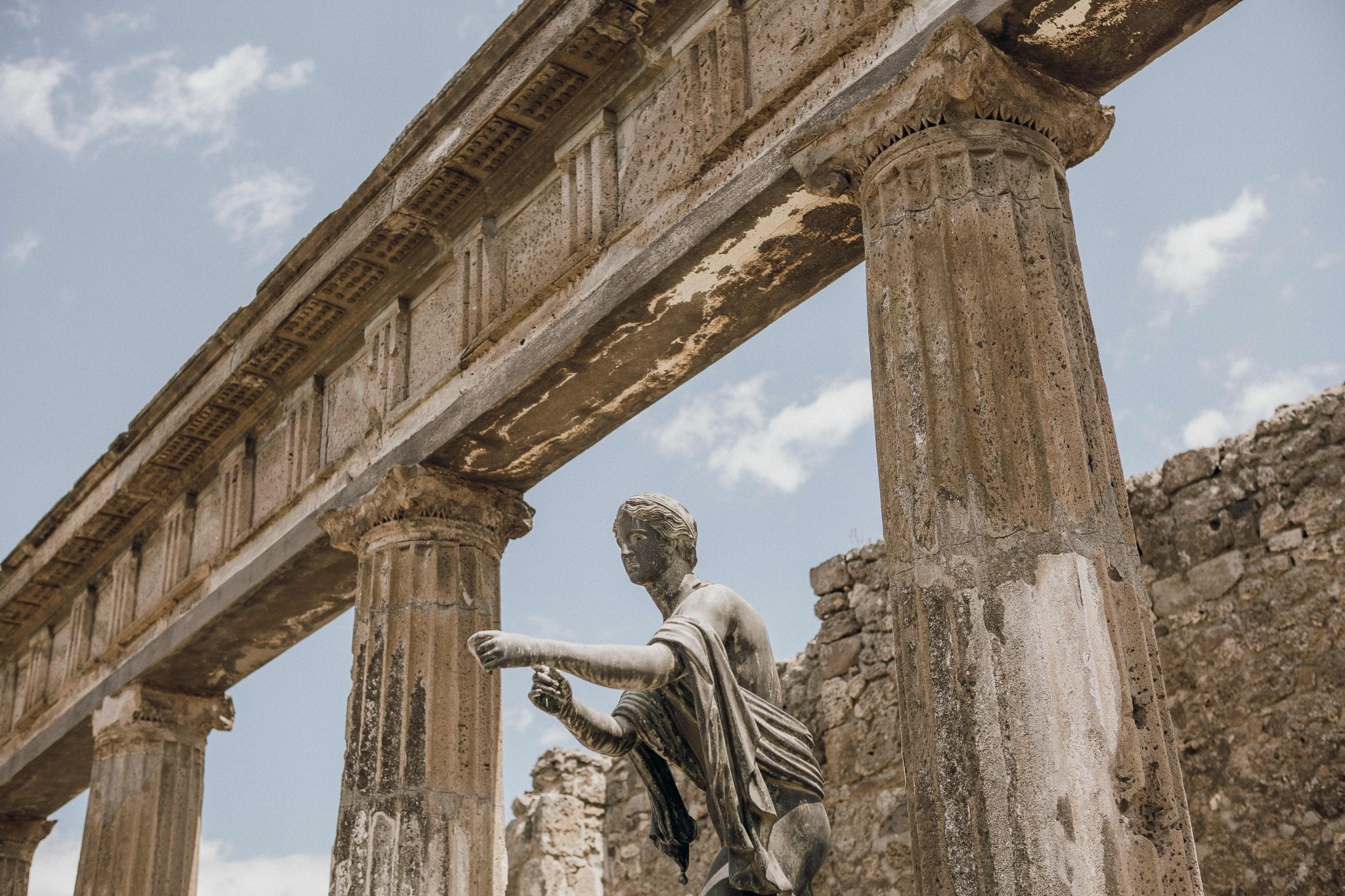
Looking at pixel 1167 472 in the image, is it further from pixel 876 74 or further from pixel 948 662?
pixel 948 662

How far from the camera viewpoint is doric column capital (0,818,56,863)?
13.3m

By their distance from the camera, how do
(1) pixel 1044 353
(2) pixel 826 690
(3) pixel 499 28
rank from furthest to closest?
1. (2) pixel 826 690
2. (3) pixel 499 28
3. (1) pixel 1044 353

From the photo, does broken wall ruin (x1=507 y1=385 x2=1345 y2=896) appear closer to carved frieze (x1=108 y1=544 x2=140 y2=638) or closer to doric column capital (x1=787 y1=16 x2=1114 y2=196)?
doric column capital (x1=787 y1=16 x2=1114 y2=196)

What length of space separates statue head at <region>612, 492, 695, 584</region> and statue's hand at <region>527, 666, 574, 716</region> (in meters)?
0.66

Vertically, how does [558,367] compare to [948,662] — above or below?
above

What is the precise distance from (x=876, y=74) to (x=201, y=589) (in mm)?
6255

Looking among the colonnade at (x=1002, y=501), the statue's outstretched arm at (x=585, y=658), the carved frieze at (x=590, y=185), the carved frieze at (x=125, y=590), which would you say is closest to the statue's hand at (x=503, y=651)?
the statue's outstretched arm at (x=585, y=658)

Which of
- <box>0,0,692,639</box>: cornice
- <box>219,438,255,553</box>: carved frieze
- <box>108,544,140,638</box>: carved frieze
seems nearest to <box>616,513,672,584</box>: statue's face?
<box>0,0,692,639</box>: cornice

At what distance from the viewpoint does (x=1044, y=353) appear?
4.71 meters

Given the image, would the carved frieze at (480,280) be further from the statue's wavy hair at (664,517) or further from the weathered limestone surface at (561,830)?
the weathered limestone surface at (561,830)

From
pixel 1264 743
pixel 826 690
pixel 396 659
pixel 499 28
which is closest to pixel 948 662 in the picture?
pixel 396 659

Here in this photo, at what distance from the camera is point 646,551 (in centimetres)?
530

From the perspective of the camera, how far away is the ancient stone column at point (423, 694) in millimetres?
7039

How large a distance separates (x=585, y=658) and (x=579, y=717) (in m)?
0.40
